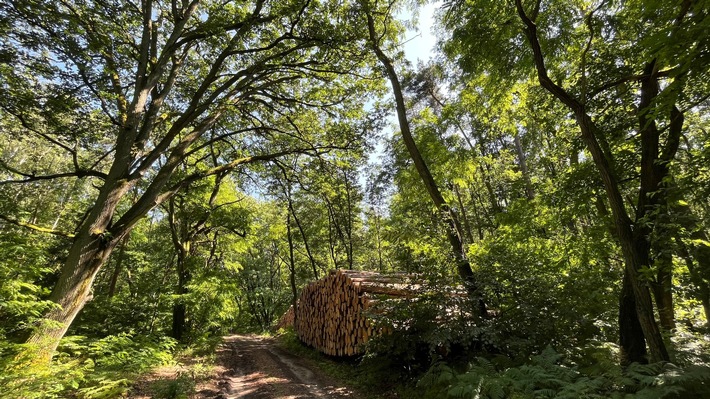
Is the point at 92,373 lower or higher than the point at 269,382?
higher

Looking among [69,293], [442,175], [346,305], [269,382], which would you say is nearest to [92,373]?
[69,293]

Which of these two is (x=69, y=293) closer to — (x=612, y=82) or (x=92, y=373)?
(x=92, y=373)

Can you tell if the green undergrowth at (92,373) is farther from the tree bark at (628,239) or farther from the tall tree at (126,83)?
the tree bark at (628,239)

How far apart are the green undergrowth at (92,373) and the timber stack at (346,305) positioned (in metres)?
3.44

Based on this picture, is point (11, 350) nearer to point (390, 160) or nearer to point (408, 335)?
point (408, 335)

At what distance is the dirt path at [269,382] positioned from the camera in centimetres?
584

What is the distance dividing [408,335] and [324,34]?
6.83m

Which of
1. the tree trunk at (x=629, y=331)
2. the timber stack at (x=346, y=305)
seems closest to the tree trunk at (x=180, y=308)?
the timber stack at (x=346, y=305)

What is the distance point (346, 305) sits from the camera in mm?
8633

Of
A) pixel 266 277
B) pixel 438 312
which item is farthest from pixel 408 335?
pixel 266 277

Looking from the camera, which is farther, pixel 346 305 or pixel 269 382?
pixel 346 305

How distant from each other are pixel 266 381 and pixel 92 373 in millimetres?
3256

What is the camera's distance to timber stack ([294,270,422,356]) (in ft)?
23.2

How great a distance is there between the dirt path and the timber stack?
96 centimetres
